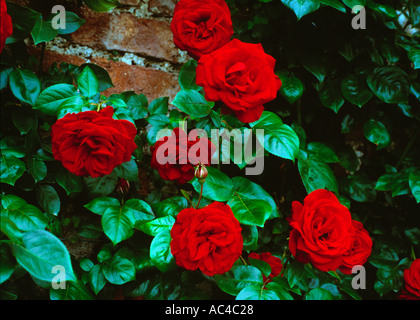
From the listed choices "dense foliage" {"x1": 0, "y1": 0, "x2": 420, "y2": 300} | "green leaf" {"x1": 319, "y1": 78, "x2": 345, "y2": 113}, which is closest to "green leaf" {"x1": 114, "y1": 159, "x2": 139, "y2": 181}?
"dense foliage" {"x1": 0, "y1": 0, "x2": 420, "y2": 300}

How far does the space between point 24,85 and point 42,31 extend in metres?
0.12

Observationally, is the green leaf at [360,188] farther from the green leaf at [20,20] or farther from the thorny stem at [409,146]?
the green leaf at [20,20]

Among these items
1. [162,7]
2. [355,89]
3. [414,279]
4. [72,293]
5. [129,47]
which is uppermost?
[162,7]

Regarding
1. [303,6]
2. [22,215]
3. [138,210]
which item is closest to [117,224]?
[138,210]

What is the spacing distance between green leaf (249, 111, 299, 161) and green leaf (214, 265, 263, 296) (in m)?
0.24

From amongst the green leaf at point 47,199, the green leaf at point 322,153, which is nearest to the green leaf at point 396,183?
the green leaf at point 322,153

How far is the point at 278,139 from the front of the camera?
2.39 ft

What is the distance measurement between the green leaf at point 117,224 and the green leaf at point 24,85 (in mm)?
291

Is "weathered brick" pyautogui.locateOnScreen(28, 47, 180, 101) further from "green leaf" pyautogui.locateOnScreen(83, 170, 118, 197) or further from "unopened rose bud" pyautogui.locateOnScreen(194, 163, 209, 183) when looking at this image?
"unopened rose bud" pyautogui.locateOnScreen(194, 163, 209, 183)

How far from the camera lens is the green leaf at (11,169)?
697 mm

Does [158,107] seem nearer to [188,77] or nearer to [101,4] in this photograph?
[188,77]

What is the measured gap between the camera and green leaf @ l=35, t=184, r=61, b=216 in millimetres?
783

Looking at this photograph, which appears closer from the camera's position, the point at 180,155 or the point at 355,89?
the point at 180,155
